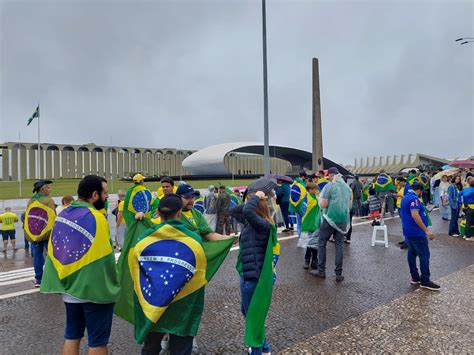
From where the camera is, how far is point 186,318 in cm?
278

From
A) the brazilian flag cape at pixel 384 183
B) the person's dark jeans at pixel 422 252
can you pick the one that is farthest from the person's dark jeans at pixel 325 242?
the brazilian flag cape at pixel 384 183

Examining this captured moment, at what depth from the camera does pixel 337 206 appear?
6309mm

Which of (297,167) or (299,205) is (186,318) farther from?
(297,167)

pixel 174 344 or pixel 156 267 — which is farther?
pixel 174 344

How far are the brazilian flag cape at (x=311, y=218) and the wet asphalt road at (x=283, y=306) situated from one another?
2.62ft

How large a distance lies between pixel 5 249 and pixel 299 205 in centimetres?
838

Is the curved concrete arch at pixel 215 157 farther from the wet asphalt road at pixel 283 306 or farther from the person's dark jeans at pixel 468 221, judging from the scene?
the wet asphalt road at pixel 283 306

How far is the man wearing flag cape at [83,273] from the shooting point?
284cm

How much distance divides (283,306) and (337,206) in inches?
80.6

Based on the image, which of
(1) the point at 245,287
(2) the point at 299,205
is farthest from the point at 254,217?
(2) the point at 299,205

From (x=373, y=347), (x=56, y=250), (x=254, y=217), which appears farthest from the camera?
(x=373, y=347)

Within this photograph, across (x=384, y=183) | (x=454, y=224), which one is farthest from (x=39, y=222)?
(x=384, y=183)

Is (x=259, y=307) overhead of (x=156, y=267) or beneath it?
beneath

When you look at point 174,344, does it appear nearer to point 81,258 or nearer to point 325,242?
point 81,258
